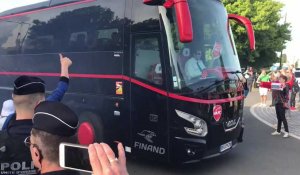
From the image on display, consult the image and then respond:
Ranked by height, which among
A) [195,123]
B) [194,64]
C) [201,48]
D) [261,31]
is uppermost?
[261,31]

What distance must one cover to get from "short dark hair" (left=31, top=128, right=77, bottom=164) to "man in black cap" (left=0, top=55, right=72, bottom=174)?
718 mm

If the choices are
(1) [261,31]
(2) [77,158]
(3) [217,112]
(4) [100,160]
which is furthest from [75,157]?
(1) [261,31]

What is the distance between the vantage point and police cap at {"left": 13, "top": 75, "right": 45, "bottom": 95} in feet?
10.1

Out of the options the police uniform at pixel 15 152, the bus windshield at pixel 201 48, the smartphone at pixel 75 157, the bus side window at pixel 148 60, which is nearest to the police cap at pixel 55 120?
the smartphone at pixel 75 157

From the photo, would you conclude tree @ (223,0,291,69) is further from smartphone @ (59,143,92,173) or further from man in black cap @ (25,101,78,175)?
smartphone @ (59,143,92,173)

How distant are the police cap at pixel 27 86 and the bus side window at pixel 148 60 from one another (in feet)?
10.8

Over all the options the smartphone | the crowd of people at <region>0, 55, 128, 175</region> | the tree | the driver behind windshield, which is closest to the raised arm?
the crowd of people at <region>0, 55, 128, 175</region>

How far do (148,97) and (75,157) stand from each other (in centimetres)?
495

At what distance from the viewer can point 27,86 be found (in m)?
3.12

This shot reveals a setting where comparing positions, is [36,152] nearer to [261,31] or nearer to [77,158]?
[77,158]

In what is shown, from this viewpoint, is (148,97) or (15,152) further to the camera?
(148,97)

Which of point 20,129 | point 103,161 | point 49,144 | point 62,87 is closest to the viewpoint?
point 103,161

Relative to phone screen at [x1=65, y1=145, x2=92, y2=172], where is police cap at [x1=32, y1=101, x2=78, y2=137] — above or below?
above

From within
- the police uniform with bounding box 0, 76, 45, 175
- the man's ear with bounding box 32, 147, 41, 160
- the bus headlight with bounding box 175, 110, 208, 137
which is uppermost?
the man's ear with bounding box 32, 147, 41, 160
